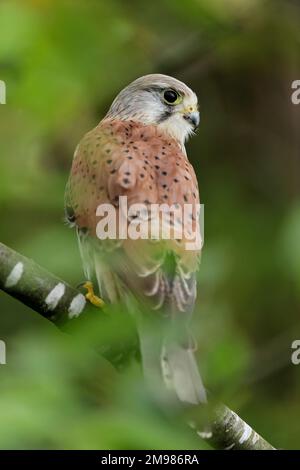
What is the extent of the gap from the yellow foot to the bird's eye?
840 millimetres

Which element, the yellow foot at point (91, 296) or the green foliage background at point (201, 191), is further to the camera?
the yellow foot at point (91, 296)

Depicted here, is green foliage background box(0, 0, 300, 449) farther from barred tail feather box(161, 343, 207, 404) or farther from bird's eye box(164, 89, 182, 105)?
bird's eye box(164, 89, 182, 105)

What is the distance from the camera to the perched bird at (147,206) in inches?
129

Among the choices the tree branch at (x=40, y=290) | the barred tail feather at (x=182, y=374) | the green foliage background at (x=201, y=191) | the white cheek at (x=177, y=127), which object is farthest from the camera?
the white cheek at (x=177, y=127)

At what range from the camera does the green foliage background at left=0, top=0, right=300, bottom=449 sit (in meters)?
2.70

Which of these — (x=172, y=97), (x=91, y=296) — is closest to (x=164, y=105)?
(x=172, y=97)

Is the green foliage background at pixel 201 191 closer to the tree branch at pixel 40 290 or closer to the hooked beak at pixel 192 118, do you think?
the tree branch at pixel 40 290

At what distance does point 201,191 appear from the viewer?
→ 257 inches

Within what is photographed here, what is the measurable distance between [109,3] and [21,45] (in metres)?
1.08

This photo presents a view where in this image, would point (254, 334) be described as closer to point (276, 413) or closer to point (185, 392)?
point (276, 413)

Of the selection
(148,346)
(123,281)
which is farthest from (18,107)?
(148,346)

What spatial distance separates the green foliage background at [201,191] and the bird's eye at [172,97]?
40cm

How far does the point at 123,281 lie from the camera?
355 cm

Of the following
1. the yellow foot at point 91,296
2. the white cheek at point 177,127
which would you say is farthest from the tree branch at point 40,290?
the white cheek at point 177,127
